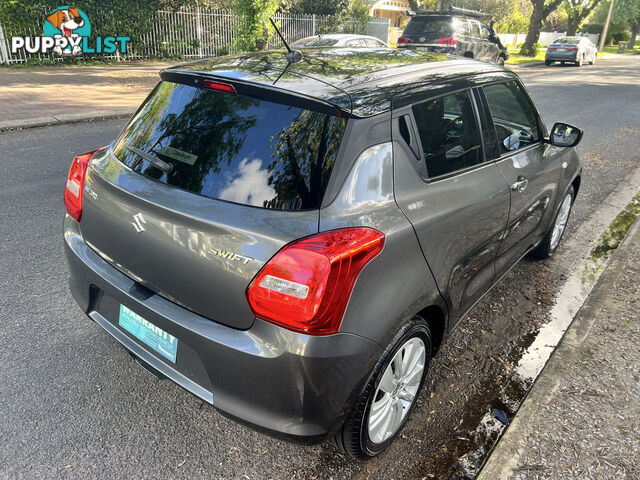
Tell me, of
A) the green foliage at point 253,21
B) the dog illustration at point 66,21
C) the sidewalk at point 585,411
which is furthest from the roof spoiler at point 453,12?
the sidewalk at point 585,411

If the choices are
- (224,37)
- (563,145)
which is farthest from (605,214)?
(224,37)

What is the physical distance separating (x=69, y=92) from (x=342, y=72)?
10311 millimetres

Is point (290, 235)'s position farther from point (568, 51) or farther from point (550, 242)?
point (568, 51)

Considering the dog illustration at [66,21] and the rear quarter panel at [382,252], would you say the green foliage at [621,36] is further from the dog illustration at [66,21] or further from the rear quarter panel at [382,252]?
the rear quarter panel at [382,252]

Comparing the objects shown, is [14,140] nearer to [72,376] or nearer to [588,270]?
[72,376]

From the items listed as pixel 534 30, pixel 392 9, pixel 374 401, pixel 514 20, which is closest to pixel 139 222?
pixel 374 401

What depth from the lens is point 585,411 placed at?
2604mm

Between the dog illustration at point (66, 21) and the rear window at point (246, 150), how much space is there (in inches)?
581

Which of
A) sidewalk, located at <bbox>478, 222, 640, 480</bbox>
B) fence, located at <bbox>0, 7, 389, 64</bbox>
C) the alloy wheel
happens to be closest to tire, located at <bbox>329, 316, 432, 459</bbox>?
the alloy wheel

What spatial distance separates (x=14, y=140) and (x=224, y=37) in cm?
1341

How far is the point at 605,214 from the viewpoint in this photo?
18.1 ft

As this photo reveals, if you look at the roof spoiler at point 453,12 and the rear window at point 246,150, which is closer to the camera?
the rear window at point 246,150

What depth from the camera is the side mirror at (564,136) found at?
3426 mm

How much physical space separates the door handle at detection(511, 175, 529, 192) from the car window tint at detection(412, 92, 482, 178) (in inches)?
15.9
